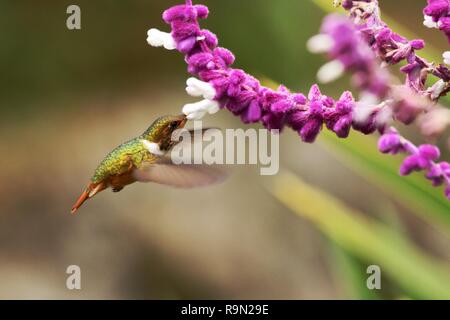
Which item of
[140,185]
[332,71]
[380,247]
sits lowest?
[332,71]

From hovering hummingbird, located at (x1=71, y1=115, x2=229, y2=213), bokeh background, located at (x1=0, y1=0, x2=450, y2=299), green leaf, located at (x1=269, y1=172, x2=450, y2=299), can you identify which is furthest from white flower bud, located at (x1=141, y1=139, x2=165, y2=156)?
bokeh background, located at (x1=0, y1=0, x2=450, y2=299)

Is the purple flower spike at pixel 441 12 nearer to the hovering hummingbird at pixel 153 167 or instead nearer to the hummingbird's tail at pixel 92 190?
the hovering hummingbird at pixel 153 167

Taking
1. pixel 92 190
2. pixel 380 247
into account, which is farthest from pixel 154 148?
pixel 380 247

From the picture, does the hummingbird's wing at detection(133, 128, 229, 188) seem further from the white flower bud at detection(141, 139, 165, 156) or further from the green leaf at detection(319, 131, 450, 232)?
the green leaf at detection(319, 131, 450, 232)

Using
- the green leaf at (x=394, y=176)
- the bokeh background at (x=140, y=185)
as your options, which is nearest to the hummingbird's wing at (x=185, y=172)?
the green leaf at (x=394, y=176)

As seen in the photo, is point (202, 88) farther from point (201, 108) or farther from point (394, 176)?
point (394, 176)
